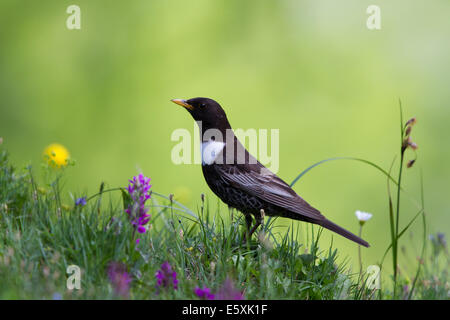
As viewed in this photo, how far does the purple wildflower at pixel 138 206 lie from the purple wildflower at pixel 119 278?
0.93ft

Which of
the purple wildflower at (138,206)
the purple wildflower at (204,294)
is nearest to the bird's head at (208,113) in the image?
the purple wildflower at (138,206)

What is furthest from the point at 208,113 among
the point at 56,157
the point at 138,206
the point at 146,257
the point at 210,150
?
the point at 146,257

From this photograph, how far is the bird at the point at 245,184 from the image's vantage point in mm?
4570

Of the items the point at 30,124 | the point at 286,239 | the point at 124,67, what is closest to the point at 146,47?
the point at 124,67

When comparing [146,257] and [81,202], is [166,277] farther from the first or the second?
[81,202]

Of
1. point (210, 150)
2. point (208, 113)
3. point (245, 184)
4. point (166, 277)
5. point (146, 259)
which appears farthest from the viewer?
point (208, 113)

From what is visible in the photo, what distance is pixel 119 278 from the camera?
2973 millimetres

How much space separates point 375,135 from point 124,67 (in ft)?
13.5

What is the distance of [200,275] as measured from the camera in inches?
135

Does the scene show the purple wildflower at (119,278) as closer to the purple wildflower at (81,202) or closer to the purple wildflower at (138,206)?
the purple wildflower at (138,206)

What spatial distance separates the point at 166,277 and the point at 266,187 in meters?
1.78

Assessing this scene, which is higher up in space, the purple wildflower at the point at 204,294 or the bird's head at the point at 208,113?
the bird's head at the point at 208,113

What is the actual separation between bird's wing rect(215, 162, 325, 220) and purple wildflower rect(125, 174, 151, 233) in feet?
3.91

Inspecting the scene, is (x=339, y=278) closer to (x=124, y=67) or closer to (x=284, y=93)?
(x=284, y=93)
